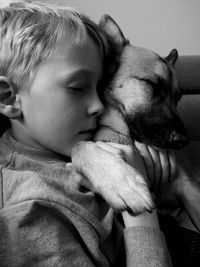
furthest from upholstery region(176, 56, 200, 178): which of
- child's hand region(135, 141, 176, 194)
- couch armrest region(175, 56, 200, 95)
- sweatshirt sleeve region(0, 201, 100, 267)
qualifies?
sweatshirt sleeve region(0, 201, 100, 267)

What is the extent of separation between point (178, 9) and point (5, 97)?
2380 millimetres

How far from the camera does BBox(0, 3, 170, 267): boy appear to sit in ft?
2.61

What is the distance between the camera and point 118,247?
3.25 ft

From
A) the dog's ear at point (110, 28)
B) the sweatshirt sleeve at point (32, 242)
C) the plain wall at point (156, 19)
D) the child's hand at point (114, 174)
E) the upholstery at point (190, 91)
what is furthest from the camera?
the plain wall at point (156, 19)

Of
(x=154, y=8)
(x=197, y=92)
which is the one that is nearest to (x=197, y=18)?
(x=154, y=8)

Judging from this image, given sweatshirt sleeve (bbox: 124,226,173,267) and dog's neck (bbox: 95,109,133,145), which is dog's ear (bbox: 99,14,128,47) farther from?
sweatshirt sleeve (bbox: 124,226,173,267)

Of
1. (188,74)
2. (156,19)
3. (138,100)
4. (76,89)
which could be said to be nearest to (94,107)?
(76,89)

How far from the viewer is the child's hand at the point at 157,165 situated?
4.03ft

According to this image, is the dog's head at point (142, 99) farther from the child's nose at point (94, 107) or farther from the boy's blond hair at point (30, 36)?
the boy's blond hair at point (30, 36)

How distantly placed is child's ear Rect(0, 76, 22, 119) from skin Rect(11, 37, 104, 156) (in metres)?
0.01

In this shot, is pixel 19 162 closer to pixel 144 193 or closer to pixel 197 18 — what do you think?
pixel 144 193

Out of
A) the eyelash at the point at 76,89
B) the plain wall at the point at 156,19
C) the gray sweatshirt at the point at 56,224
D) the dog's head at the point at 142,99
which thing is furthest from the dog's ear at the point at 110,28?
the plain wall at the point at 156,19

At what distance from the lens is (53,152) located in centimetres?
109

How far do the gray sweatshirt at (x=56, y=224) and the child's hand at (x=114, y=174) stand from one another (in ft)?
0.14
